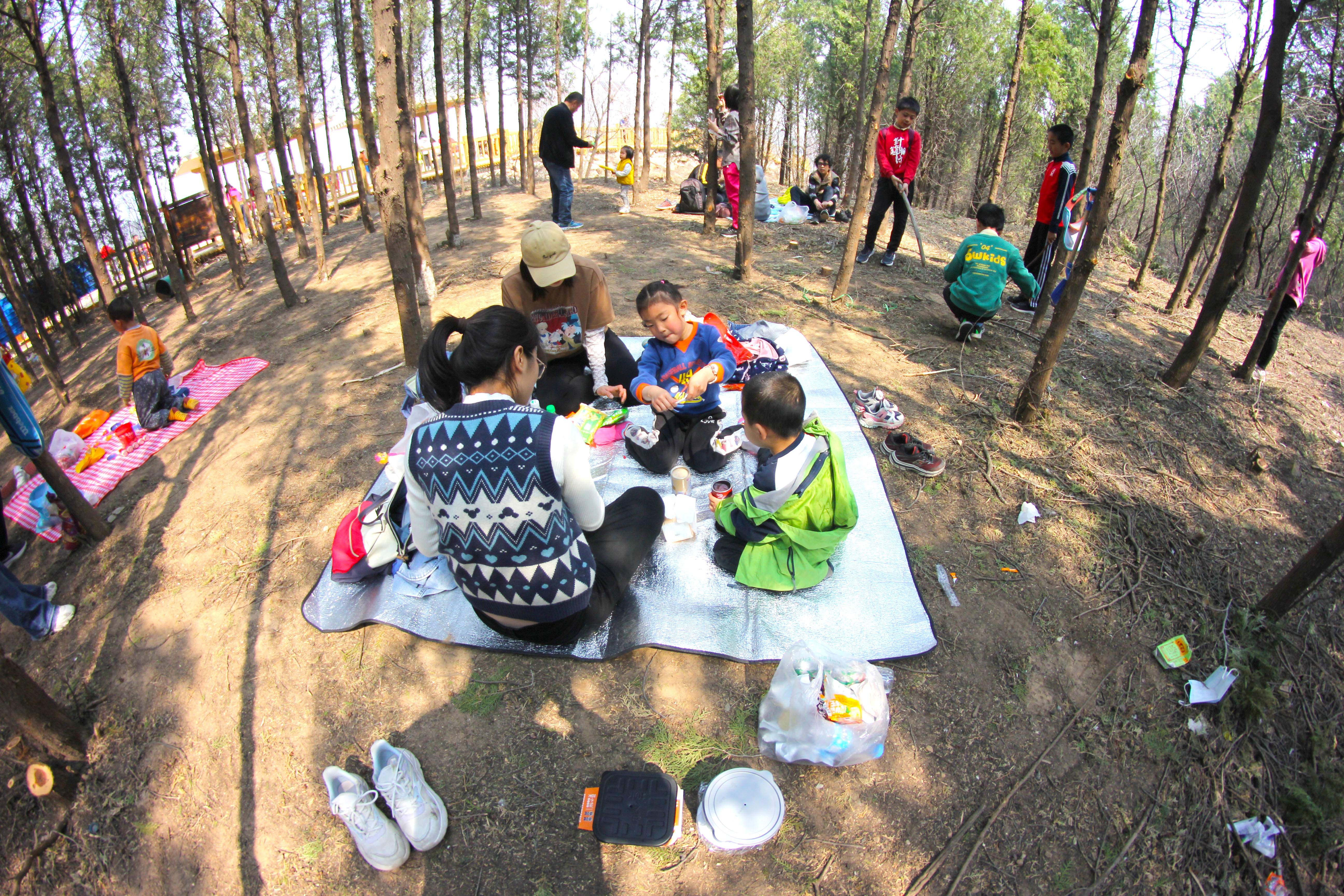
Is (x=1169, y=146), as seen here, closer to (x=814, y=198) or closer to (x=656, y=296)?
(x=814, y=198)

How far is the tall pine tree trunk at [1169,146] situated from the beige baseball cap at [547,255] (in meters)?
8.32

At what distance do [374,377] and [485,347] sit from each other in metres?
3.95

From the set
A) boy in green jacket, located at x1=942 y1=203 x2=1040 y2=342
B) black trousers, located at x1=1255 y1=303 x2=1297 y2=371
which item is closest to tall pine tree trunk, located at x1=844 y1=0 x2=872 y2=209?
boy in green jacket, located at x1=942 y1=203 x2=1040 y2=342

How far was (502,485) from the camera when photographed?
2.04m

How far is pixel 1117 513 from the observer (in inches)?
145

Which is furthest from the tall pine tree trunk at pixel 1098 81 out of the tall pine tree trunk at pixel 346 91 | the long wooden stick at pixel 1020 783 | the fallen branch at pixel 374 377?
the tall pine tree trunk at pixel 346 91

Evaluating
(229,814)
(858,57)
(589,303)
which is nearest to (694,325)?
(589,303)

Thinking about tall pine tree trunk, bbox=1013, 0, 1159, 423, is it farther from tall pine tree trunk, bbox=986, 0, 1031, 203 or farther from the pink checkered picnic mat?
the pink checkered picnic mat

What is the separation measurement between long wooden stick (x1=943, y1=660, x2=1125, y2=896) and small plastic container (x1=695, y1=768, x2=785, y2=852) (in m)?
0.65

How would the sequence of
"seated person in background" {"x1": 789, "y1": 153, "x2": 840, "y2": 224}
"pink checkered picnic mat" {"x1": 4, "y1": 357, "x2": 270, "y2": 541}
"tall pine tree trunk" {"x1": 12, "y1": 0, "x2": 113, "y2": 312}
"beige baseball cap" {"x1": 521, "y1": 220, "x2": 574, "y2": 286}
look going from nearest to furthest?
"beige baseball cap" {"x1": 521, "y1": 220, "x2": 574, "y2": 286} < "pink checkered picnic mat" {"x1": 4, "y1": 357, "x2": 270, "y2": 541} < "tall pine tree trunk" {"x1": 12, "y1": 0, "x2": 113, "y2": 312} < "seated person in background" {"x1": 789, "y1": 153, "x2": 840, "y2": 224}

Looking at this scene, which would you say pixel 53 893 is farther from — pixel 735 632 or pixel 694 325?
pixel 694 325

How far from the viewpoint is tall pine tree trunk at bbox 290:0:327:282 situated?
936 centimetres

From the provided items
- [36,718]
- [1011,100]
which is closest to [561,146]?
[1011,100]

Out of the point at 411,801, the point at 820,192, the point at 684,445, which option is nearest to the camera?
the point at 411,801
